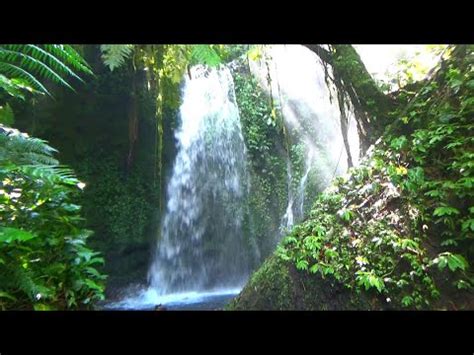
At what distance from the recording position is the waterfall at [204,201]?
6.89m

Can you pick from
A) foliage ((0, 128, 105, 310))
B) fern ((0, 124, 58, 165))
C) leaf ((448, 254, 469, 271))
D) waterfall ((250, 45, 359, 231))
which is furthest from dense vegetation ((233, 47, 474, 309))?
waterfall ((250, 45, 359, 231))

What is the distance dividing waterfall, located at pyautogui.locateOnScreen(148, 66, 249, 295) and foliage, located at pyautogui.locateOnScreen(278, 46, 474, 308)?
434 centimetres

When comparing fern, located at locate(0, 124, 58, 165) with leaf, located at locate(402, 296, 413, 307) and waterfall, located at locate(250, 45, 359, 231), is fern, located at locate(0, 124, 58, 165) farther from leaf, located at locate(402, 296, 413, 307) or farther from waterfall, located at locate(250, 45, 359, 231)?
waterfall, located at locate(250, 45, 359, 231)

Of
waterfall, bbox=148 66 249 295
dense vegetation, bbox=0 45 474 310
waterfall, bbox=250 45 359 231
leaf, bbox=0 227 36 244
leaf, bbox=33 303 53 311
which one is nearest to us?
leaf, bbox=0 227 36 244

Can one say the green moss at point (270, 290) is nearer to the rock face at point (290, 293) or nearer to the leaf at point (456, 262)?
the rock face at point (290, 293)

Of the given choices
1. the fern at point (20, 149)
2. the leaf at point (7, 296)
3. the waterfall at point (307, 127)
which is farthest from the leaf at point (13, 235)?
the waterfall at point (307, 127)

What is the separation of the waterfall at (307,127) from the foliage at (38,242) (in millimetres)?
6313

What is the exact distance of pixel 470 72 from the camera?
289 centimetres

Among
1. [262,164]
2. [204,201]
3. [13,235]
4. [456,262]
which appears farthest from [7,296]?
[262,164]

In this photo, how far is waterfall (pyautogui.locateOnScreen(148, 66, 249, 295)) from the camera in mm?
6887

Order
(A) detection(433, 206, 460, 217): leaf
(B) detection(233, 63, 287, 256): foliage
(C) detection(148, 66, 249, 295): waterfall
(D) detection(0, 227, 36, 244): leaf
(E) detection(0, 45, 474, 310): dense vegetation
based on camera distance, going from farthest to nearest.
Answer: (B) detection(233, 63, 287, 256): foliage → (C) detection(148, 66, 249, 295): waterfall → (A) detection(433, 206, 460, 217): leaf → (E) detection(0, 45, 474, 310): dense vegetation → (D) detection(0, 227, 36, 244): leaf

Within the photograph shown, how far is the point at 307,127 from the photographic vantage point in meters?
8.48
